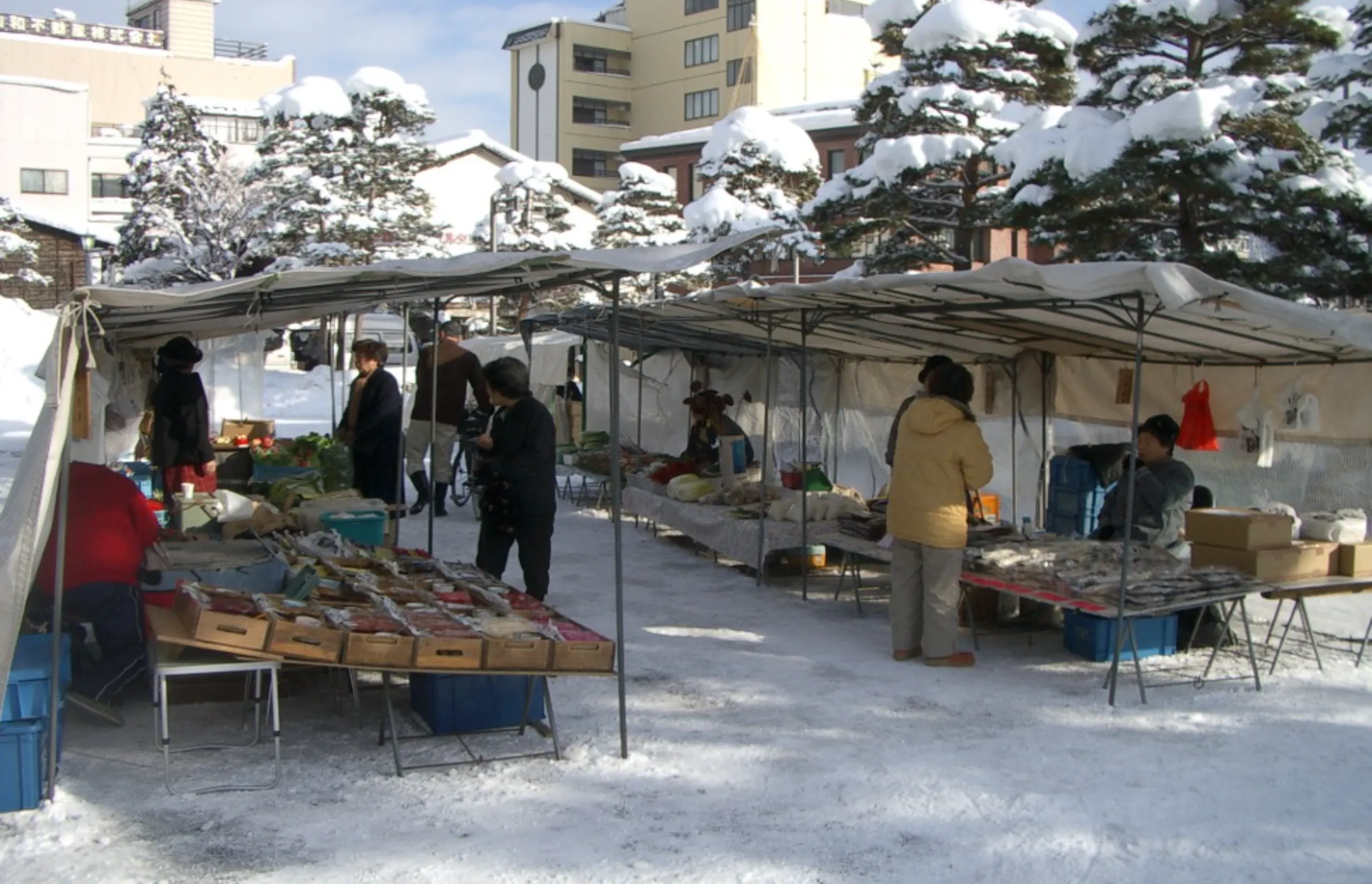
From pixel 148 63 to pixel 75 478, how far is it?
193 ft

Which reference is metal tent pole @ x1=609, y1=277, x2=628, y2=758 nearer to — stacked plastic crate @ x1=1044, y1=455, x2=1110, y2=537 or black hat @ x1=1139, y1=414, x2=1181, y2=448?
black hat @ x1=1139, y1=414, x2=1181, y2=448

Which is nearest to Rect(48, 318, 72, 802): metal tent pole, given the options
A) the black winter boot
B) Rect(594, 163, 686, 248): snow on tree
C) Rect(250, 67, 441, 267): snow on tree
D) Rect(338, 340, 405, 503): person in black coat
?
Rect(338, 340, 405, 503): person in black coat

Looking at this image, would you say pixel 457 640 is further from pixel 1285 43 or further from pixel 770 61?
pixel 770 61

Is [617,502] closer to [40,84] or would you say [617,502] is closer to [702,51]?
[40,84]

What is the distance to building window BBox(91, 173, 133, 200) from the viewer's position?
4500cm

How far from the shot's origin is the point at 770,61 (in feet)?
163

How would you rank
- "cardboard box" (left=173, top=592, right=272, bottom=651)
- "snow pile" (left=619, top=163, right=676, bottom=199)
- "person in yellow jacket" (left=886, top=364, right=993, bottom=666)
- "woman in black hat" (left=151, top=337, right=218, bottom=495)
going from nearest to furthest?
"cardboard box" (left=173, top=592, right=272, bottom=651), "person in yellow jacket" (left=886, top=364, right=993, bottom=666), "woman in black hat" (left=151, top=337, right=218, bottom=495), "snow pile" (left=619, top=163, right=676, bottom=199)

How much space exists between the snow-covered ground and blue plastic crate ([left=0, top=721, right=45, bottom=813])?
62 millimetres

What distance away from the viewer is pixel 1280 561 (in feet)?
21.6

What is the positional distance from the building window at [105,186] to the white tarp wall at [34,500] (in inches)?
1778

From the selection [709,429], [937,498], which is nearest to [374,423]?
[709,429]

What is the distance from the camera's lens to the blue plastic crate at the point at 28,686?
430 centimetres

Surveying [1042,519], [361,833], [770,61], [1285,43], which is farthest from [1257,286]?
[770,61]

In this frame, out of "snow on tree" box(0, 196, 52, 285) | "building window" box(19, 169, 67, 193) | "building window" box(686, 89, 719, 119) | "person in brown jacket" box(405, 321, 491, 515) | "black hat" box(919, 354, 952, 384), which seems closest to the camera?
"black hat" box(919, 354, 952, 384)
